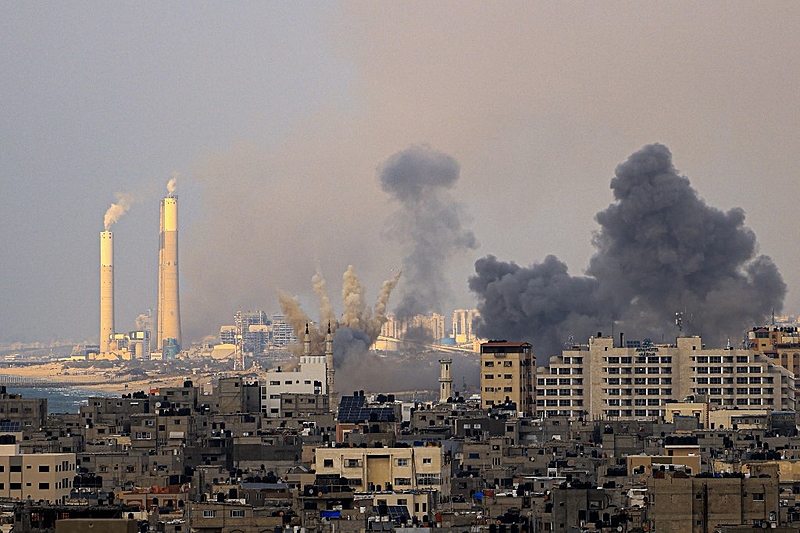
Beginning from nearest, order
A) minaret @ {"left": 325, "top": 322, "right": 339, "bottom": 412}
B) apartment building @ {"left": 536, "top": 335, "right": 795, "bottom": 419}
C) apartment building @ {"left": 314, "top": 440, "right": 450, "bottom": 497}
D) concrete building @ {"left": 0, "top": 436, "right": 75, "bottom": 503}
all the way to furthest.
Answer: apartment building @ {"left": 314, "top": 440, "right": 450, "bottom": 497} → concrete building @ {"left": 0, "top": 436, "right": 75, "bottom": 503} → minaret @ {"left": 325, "top": 322, "right": 339, "bottom": 412} → apartment building @ {"left": 536, "top": 335, "right": 795, "bottom": 419}

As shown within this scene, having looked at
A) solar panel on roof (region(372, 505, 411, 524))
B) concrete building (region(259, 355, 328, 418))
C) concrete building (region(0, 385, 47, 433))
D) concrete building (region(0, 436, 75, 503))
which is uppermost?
concrete building (region(259, 355, 328, 418))

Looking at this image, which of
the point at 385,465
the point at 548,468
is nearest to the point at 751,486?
the point at 385,465

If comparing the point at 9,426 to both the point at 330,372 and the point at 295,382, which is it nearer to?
the point at 295,382

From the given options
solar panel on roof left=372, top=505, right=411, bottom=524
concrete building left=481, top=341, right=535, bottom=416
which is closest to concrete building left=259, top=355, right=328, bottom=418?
concrete building left=481, top=341, right=535, bottom=416

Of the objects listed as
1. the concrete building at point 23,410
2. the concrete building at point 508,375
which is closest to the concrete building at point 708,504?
the concrete building at point 23,410

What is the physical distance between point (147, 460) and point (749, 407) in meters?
58.9

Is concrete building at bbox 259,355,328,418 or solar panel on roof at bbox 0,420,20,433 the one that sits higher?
concrete building at bbox 259,355,328,418

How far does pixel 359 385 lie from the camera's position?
18950 centimetres

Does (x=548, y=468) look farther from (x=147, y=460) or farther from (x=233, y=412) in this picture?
(x=233, y=412)

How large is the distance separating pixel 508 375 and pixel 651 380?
9834 mm

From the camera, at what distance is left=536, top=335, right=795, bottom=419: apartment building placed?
167125 mm

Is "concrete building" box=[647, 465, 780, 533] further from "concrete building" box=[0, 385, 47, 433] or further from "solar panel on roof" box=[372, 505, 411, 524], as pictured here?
"concrete building" box=[0, 385, 47, 433]

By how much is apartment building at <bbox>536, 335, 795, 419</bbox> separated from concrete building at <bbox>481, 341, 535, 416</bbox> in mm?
1186

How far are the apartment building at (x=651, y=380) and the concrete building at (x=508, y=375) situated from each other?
1186mm
